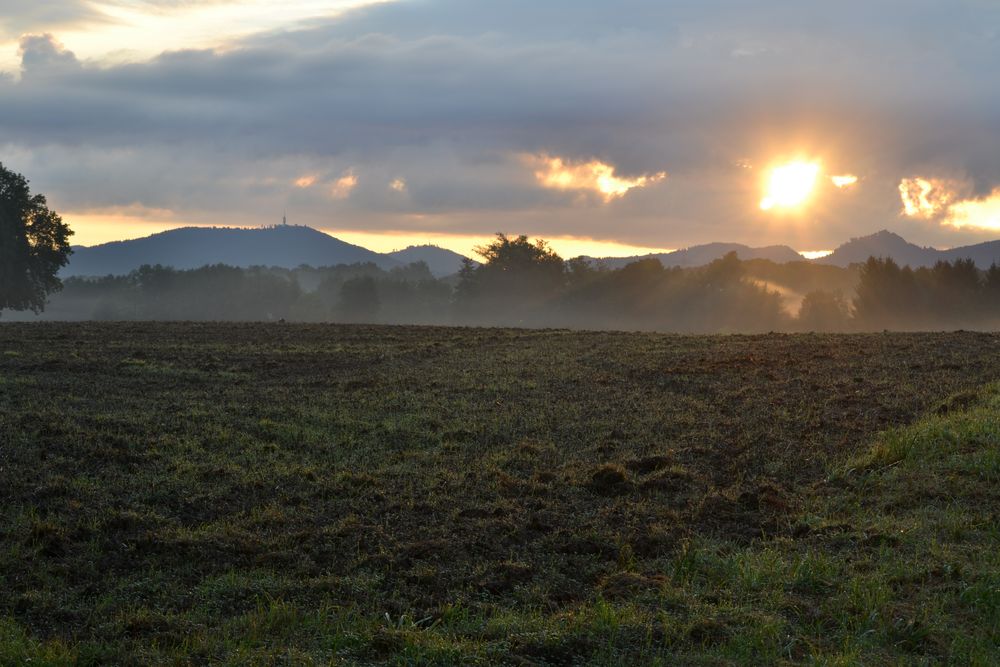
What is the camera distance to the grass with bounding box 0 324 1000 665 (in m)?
6.89

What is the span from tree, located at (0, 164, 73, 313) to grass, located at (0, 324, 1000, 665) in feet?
136

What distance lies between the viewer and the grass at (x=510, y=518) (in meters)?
6.89

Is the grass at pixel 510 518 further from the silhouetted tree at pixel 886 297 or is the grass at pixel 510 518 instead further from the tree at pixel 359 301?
the tree at pixel 359 301

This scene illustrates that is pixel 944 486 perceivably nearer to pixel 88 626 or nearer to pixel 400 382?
pixel 88 626

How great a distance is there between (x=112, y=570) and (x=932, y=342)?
19.4 meters

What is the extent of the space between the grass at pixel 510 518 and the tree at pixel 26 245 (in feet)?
136

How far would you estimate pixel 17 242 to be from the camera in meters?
56.0

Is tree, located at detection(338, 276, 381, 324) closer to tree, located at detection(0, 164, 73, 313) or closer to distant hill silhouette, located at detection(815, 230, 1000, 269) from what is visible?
tree, located at detection(0, 164, 73, 313)

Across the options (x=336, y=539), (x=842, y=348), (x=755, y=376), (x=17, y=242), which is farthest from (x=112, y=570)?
(x=17, y=242)

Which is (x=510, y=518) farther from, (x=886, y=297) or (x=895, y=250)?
(x=895, y=250)

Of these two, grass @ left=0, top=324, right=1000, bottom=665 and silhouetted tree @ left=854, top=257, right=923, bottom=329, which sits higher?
silhouetted tree @ left=854, top=257, right=923, bottom=329

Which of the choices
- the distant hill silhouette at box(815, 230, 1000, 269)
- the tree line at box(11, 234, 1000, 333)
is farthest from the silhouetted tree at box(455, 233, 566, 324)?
the distant hill silhouette at box(815, 230, 1000, 269)

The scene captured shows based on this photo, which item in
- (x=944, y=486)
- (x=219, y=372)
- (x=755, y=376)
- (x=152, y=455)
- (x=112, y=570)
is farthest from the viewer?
(x=219, y=372)

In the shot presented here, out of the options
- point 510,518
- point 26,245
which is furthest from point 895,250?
point 510,518
